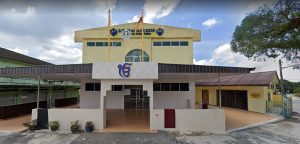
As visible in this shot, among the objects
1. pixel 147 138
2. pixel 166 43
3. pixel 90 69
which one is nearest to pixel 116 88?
pixel 166 43

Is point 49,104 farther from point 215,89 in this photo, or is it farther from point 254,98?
point 254,98

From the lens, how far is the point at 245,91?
19.3 m

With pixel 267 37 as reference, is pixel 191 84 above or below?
below

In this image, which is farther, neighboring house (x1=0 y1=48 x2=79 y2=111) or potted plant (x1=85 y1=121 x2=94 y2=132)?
neighboring house (x1=0 y1=48 x2=79 y2=111)

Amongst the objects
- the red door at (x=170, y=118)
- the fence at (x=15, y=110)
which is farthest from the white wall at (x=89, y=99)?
the red door at (x=170, y=118)

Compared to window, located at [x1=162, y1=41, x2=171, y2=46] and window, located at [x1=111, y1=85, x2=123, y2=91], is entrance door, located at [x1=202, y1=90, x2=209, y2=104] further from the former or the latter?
window, located at [x1=111, y1=85, x2=123, y2=91]

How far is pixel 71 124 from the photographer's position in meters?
10.2

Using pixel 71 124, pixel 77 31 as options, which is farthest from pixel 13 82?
pixel 71 124

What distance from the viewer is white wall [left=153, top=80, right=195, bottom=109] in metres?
15.7

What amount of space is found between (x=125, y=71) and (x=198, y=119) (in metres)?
4.89

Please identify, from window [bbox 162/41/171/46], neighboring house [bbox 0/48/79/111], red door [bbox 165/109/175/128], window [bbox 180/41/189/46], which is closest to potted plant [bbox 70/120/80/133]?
red door [bbox 165/109/175/128]

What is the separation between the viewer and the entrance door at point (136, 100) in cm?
1804

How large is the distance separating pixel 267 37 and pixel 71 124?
11282 millimetres

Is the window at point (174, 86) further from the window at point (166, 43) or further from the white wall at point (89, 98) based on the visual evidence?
the white wall at point (89, 98)
